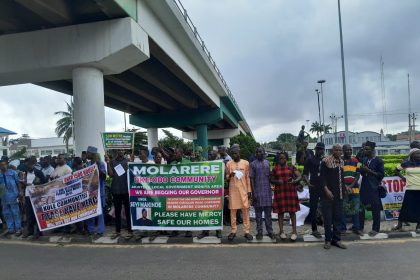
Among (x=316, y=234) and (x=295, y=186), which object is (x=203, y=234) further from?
(x=316, y=234)

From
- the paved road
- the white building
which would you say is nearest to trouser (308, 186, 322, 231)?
the paved road

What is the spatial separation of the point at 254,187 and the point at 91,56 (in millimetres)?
6684

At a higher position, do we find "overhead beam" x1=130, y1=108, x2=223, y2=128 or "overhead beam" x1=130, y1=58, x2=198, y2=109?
"overhead beam" x1=130, y1=58, x2=198, y2=109

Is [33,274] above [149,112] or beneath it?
beneath

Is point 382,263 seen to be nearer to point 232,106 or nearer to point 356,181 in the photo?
point 356,181

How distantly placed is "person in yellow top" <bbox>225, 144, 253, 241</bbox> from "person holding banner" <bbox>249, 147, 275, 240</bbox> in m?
0.15

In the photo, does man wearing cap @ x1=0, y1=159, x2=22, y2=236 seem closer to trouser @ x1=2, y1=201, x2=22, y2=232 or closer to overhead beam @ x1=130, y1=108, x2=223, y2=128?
trouser @ x1=2, y1=201, x2=22, y2=232

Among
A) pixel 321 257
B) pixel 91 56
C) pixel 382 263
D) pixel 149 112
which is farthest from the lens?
pixel 149 112

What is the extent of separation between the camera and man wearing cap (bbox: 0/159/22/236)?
8875mm

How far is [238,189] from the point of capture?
25.2 feet

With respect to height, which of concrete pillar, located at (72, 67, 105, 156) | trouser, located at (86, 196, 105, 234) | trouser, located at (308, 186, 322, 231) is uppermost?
concrete pillar, located at (72, 67, 105, 156)

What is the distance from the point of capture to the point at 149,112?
3581 cm

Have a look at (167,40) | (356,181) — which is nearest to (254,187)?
(356,181)

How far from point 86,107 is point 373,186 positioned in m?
8.25
